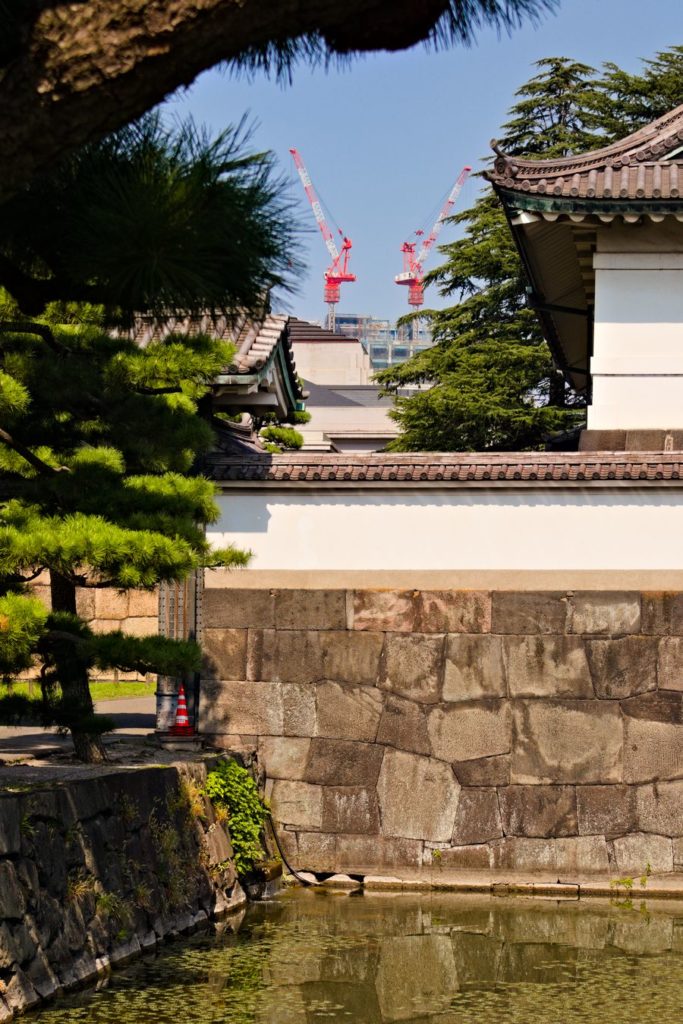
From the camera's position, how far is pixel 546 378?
2906 centimetres

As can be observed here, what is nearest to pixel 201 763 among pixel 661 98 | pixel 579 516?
pixel 579 516

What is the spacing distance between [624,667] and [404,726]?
6.65ft

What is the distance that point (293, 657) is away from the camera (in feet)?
44.8

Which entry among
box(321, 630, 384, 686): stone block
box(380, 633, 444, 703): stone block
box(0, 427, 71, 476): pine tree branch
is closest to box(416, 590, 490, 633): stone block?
box(380, 633, 444, 703): stone block

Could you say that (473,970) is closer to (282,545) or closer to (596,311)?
(282,545)

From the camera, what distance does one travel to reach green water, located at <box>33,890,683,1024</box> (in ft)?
30.4

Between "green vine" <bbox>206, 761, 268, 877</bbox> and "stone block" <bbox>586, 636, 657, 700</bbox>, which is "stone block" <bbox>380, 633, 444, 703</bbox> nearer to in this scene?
"stone block" <bbox>586, 636, 657, 700</bbox>

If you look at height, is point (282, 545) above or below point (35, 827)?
above

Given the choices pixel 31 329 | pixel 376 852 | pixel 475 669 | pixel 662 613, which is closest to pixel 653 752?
pixel 662 613

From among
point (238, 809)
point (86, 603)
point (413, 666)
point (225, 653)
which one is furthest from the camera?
point (86, 603)

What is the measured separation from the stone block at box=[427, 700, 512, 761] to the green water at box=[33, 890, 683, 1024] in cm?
133

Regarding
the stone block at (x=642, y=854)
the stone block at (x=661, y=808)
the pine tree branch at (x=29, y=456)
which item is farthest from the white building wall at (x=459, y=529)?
the pine tree branch at (x=29, y=456)

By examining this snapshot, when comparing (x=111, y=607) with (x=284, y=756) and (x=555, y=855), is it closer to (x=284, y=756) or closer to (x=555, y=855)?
(x=284, y=756)

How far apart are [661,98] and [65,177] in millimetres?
26115
